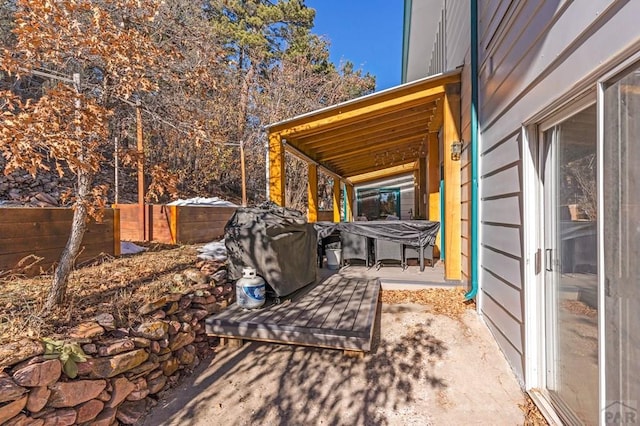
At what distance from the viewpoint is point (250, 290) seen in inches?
135

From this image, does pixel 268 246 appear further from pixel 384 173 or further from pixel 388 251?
pixel 384 173

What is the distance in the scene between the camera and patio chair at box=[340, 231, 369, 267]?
230 inches

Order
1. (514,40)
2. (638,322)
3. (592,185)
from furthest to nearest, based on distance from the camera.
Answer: (514,40)
(592,185)
(638,322)

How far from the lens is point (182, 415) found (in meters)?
2.35

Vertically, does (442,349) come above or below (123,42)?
below

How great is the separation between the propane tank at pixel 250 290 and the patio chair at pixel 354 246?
2.63m

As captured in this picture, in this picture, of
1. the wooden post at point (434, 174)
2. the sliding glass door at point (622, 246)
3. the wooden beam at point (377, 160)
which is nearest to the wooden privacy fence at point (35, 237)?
the sliding glass door at point (622, 246)

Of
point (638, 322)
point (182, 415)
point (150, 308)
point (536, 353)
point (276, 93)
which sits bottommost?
point (182, 415)

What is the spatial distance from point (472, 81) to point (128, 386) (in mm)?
4308

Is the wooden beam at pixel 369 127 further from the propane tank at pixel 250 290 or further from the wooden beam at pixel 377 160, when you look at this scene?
the propane tank at pixel 250 290

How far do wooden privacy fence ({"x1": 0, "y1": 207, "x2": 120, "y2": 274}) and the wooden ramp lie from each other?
176 centimetres

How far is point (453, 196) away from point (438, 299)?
142 centimetres

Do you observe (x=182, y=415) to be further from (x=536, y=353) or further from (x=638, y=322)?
(x=638, y=322)

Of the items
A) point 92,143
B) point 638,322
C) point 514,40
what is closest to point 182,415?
point 92,143
